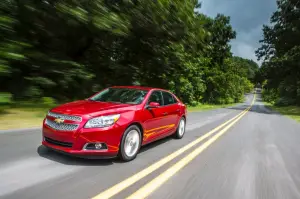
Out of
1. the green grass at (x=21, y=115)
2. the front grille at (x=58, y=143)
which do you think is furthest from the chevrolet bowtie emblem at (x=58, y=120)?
the green grass at (x=21, y=115)

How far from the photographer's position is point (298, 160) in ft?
20.6

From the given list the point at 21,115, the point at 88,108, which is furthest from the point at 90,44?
the point at 88,108

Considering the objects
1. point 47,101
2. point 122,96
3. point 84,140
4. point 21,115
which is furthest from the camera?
point 47,101

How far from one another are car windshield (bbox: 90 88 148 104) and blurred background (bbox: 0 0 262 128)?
94.5 inches

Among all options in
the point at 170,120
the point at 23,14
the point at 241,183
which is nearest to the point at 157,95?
the point at 170,120

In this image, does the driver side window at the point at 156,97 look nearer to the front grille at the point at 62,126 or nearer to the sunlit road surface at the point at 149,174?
the sunlit road surface at the point at 149,174

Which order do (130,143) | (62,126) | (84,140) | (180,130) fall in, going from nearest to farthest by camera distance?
(84,140) → (62,126) → (130,143) → (180,130)

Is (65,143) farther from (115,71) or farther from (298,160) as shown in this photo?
(115,71)

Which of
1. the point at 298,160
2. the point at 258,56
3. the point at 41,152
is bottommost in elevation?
the point at 298,160

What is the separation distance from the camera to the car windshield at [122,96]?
5894 mm

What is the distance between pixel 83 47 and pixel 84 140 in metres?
8.68

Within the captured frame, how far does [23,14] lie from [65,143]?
4.98 meters

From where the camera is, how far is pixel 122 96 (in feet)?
20.0

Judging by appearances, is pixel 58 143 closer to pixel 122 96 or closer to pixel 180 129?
Answer: pixel 122 96
